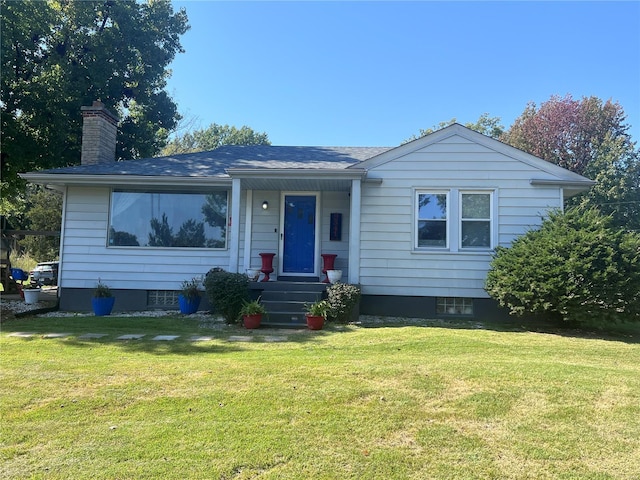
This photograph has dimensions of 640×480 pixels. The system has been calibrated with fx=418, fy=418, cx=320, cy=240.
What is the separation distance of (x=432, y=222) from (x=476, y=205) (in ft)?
3.24

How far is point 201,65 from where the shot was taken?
58.9ft

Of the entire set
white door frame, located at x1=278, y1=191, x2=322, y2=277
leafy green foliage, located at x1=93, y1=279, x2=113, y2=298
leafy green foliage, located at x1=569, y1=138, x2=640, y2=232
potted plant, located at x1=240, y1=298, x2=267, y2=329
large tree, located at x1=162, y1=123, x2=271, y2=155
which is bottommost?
potted plant, located at x1=240, y1=298, x2=267, y2=329

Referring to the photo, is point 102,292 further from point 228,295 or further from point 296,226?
point 296,226

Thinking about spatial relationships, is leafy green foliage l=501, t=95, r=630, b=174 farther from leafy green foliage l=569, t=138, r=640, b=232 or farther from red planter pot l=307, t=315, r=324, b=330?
red planter pot l=307, t=315, r=324, b=330

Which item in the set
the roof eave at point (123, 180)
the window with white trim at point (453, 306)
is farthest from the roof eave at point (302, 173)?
the window with white trim at point (453, 306)

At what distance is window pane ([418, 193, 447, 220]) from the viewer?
29.4ft

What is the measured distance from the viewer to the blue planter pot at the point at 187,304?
8898 mm

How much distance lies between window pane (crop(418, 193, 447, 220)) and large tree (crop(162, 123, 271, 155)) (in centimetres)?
2961

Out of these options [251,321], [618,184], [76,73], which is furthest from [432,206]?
[618,184]

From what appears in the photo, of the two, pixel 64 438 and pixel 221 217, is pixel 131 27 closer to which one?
pixel 221 217

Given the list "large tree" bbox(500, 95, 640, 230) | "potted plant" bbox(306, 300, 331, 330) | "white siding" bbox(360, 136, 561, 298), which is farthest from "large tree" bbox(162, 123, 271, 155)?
"potted plant" bbox(306, 300, 331, 330)

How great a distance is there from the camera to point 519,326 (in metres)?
8.17

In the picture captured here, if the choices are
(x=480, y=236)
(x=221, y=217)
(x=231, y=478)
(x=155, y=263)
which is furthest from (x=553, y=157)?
(x=231, y=478)

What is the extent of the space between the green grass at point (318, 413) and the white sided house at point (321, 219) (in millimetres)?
3418
